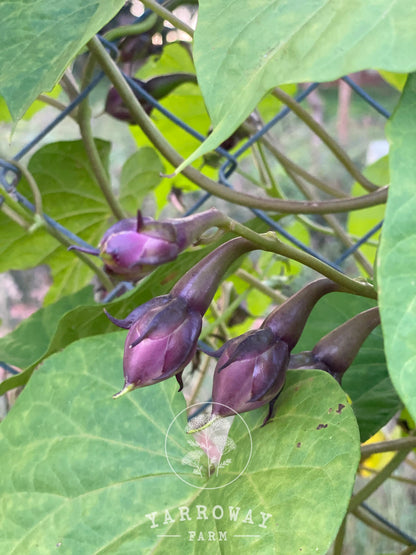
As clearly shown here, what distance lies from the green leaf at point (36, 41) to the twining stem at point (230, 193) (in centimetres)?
10

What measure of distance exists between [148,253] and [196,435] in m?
0.23

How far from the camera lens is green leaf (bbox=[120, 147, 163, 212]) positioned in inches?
35.1

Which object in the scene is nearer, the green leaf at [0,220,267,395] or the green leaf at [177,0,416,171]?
the green leaf at [177,0,416,171]

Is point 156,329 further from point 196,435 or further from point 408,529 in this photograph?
point 408,529

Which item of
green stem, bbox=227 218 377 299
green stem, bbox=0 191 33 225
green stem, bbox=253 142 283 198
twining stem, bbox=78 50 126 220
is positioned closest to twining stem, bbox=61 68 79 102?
twining stem, bbox=78 50 126 220

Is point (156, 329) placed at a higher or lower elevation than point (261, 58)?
lower

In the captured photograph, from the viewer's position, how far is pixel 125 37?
2.46 ft

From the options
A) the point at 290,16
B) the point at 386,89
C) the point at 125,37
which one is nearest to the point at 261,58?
the point at 290,16

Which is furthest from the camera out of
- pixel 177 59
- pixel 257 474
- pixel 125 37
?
pixel 177 59

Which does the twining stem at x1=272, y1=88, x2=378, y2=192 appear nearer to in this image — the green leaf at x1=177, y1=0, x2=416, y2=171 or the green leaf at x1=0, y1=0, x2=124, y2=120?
the green leaf at x1=0, y1=0, x2=124, y2=120

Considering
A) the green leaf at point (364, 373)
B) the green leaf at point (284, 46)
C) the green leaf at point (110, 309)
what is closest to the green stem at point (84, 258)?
the green leaf at point (110, 309)

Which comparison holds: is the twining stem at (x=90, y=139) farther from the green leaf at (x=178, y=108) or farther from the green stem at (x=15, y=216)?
the green leaf at (x=178, y=108)

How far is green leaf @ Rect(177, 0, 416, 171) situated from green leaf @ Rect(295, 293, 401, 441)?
349 mm

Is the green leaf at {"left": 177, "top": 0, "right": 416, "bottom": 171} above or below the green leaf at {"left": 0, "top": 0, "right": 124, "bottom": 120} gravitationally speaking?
below
